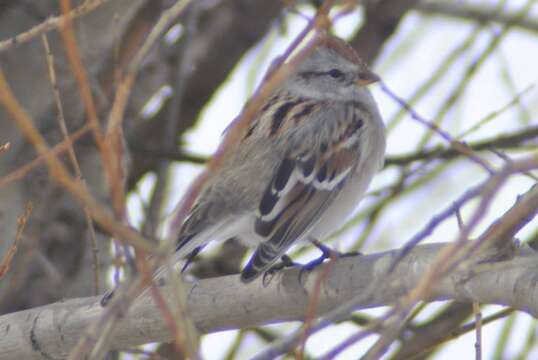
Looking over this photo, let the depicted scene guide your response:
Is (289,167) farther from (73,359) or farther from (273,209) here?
(73,359)

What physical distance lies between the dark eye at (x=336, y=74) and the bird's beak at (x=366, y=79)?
0.09 meters

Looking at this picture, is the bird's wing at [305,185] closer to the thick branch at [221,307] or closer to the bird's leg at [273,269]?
the bird's leg at [273,269]

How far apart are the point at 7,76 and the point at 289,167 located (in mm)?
1235

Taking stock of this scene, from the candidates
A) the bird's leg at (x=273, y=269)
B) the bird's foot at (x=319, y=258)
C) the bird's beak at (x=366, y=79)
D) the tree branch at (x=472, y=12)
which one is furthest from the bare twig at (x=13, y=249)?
the tree branch at (x=472, y=12)

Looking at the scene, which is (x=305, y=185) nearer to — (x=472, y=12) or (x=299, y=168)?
(x=299, y=168)

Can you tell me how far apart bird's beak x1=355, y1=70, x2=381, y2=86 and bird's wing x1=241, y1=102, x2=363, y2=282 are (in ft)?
0.74

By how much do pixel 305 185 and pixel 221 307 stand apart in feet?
3.64

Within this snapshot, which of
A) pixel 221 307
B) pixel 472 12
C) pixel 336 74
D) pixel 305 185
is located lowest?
pixel 221 307

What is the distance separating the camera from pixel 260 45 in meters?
5.54

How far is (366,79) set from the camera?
14.9ft

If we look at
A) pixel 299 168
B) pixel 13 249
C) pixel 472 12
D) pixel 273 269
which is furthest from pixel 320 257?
pixel 472 12

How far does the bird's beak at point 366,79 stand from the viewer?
452 cm

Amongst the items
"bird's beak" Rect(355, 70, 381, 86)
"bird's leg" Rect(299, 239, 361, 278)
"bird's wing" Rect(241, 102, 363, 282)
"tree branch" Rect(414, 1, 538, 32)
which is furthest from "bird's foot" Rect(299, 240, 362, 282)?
"tree branch" Rect(414, 1, 538, 32)

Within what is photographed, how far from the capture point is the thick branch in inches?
113
